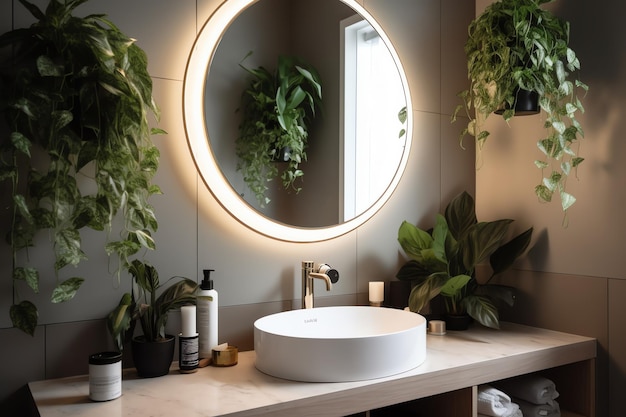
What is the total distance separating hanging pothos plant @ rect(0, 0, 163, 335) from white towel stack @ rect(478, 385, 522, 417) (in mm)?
1110

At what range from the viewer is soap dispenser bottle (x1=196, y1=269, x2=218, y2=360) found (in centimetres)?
156

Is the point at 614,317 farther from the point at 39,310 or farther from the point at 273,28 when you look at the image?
the point at 39,310

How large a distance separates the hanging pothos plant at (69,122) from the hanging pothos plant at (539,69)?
116cm

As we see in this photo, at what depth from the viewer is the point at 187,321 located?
4.85 feet

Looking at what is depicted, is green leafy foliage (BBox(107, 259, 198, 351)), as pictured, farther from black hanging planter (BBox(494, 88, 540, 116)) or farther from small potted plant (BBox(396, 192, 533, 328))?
black hanging planter (BBox(494, 88, 540, 116))

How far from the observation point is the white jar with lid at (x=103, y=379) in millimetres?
1243

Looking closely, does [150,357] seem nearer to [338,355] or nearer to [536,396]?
[338,355]

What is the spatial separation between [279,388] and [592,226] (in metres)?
1.20

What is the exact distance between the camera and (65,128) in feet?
4.15

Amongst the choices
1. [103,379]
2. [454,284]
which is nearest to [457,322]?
[454,284]

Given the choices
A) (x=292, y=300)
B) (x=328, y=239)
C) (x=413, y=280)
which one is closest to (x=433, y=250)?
(x=413, y=280)

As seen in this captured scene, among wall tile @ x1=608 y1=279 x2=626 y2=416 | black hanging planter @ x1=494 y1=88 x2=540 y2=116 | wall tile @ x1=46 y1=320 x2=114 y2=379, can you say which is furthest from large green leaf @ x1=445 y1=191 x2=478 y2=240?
wall tile @ x1=46 y1=320 x2=114 y2=379

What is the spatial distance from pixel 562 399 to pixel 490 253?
547 millimetres

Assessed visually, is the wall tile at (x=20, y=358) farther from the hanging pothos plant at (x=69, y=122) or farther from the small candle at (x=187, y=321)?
the small candle at (x=187, y=321)
